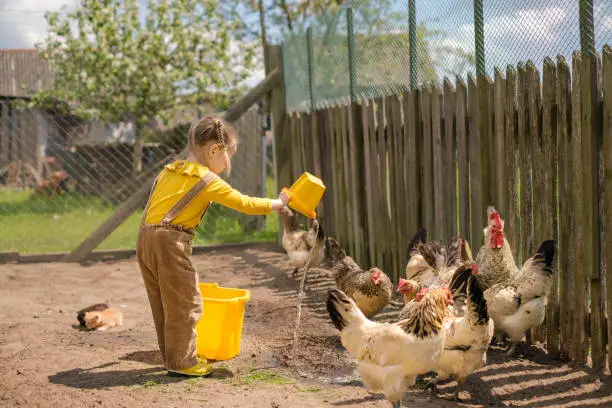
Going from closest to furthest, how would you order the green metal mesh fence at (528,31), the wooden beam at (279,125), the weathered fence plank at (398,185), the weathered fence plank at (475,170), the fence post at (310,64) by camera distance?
the green metal mesh fence at (528,31)
the weathered fence plank at (475,170)
the weathered fence plank at (398,185)
the fence post at (310,64)
the wooden beam at (279,125)

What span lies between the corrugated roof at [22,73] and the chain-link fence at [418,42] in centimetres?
951

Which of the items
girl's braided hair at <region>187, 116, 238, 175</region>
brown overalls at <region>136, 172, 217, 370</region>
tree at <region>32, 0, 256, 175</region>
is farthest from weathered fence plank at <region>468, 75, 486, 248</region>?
tree at <region>32, 0, 256, 175</region>

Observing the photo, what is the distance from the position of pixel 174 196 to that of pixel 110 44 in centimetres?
1206

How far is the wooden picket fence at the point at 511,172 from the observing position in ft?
12.6

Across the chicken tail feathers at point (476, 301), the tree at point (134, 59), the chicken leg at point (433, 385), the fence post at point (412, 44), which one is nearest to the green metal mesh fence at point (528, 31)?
the fence post at point (412, 44)

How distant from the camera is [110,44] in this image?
15.0 metres

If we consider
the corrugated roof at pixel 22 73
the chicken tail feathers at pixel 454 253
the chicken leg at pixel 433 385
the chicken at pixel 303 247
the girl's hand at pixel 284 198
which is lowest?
the chicken leg at pixel 433 385

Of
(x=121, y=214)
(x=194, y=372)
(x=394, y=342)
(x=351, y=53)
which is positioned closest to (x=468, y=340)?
(x=394, y=342)

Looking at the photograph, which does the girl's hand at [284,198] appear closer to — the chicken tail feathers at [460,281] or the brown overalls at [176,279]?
the brown overalls at [176,279]

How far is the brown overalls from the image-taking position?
404 cm

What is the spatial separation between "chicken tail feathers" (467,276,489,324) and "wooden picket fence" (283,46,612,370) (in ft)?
2.19

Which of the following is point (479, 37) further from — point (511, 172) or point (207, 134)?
point (207, 134)

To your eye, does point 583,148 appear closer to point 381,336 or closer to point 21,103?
point 381,336

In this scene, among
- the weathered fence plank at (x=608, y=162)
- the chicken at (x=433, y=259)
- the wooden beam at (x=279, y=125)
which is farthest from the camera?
the wooden beam at (x=279, y=125)
